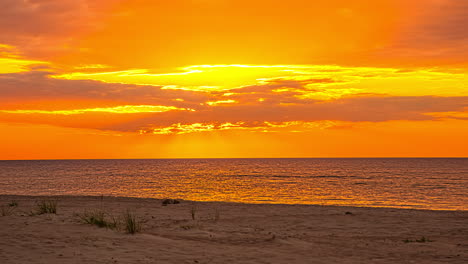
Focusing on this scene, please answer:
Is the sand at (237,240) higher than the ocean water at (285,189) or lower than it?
lower

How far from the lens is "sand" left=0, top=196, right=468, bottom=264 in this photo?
49.3ft

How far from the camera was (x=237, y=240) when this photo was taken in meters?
18.4

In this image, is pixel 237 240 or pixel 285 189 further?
pixel 285 189

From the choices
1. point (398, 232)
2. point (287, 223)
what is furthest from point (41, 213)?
point (398, 232)

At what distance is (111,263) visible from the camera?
45.5ft

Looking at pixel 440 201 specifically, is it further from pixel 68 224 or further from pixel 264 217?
pixel 68 224

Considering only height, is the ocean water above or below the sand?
above

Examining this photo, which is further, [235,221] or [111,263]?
[235,221]

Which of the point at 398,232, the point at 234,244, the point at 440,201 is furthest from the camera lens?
the point at 440,201

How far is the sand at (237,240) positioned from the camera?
49.3 ft

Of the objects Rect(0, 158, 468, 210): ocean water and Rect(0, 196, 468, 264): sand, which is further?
Rect(0, 158, 468, 210): ocean water

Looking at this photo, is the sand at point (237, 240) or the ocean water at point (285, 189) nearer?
the sand at point (237, 240)

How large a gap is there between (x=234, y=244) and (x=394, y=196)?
136ft

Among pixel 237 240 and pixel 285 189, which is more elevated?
pixel 285 189
